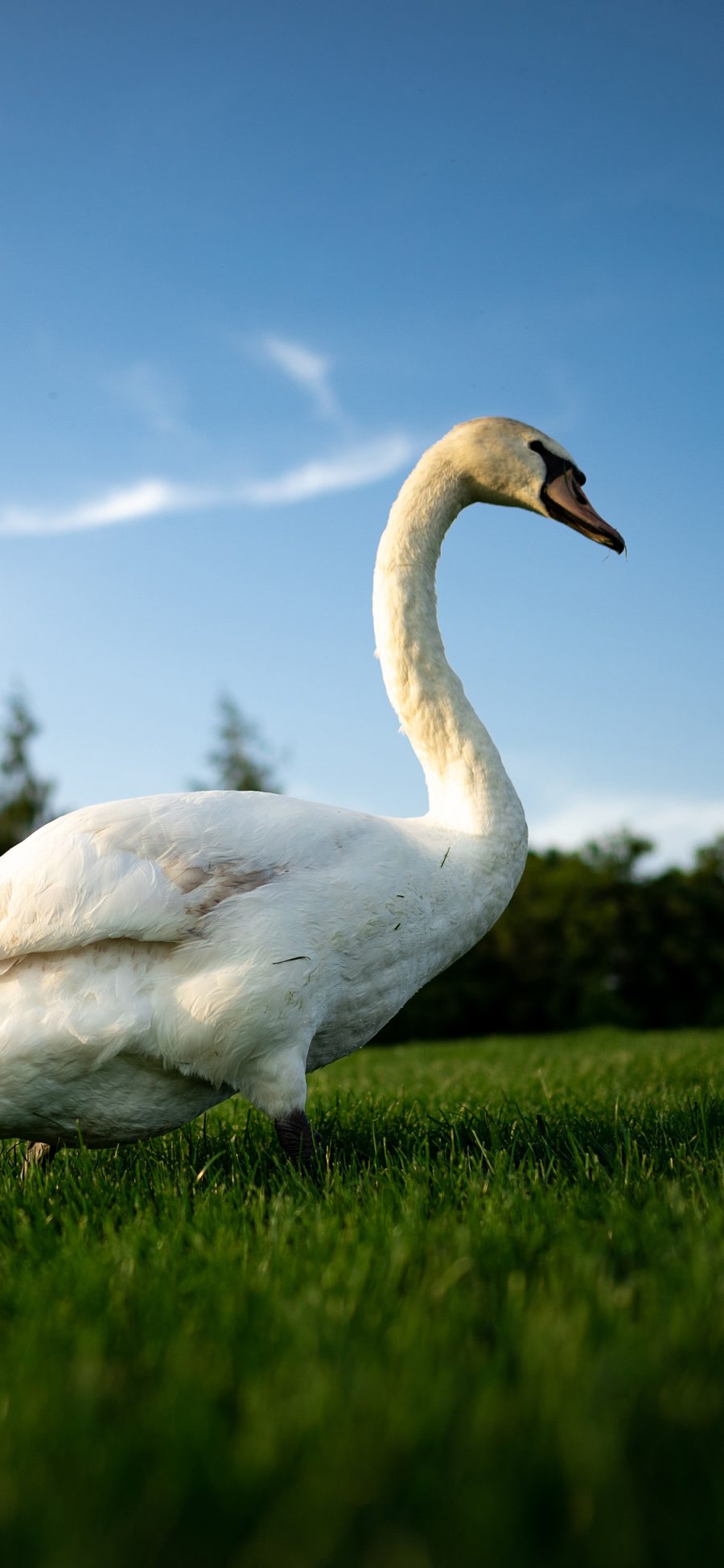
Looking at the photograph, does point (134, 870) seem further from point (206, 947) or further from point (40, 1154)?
point (40, 1154)

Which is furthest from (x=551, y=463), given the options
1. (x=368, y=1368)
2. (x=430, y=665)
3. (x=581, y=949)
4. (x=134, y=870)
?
(x=581, y=949)

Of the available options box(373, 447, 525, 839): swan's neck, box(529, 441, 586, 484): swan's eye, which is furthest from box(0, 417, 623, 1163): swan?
→ box(529, 441, 586, 484): swan's eye

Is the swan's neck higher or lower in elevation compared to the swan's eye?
lower

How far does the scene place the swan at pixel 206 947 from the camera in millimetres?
3344

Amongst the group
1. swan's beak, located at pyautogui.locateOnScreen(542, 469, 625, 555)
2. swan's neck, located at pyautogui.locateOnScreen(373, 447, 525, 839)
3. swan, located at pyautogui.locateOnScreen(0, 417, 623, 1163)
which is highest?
swan's beak, located at pyautogui.locateOnScreen(542, 469, 625, 555)

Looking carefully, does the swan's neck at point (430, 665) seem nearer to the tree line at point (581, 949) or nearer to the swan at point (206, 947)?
the swan at point (206, 947)

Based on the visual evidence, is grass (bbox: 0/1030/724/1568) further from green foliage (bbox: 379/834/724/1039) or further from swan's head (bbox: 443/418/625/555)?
green foliage (bbox: 379/834/724/1039)

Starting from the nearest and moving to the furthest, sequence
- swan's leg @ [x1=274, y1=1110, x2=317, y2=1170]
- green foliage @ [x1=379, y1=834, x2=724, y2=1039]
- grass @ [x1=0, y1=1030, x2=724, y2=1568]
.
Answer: grass @ [x1=0, y1=1030, x2=724, y2=1568], swan's leg @ [x1=274, y1=1110, x2=317, y2=1170], green foliage @ [x1=379, y1=834, x2=724, y2=1039]

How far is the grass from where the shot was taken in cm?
130

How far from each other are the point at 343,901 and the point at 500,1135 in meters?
1.41

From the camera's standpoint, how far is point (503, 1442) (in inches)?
58.1

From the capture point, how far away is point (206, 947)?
3387mm

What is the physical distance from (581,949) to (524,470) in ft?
78.2

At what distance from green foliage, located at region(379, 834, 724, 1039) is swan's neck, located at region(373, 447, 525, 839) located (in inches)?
810
